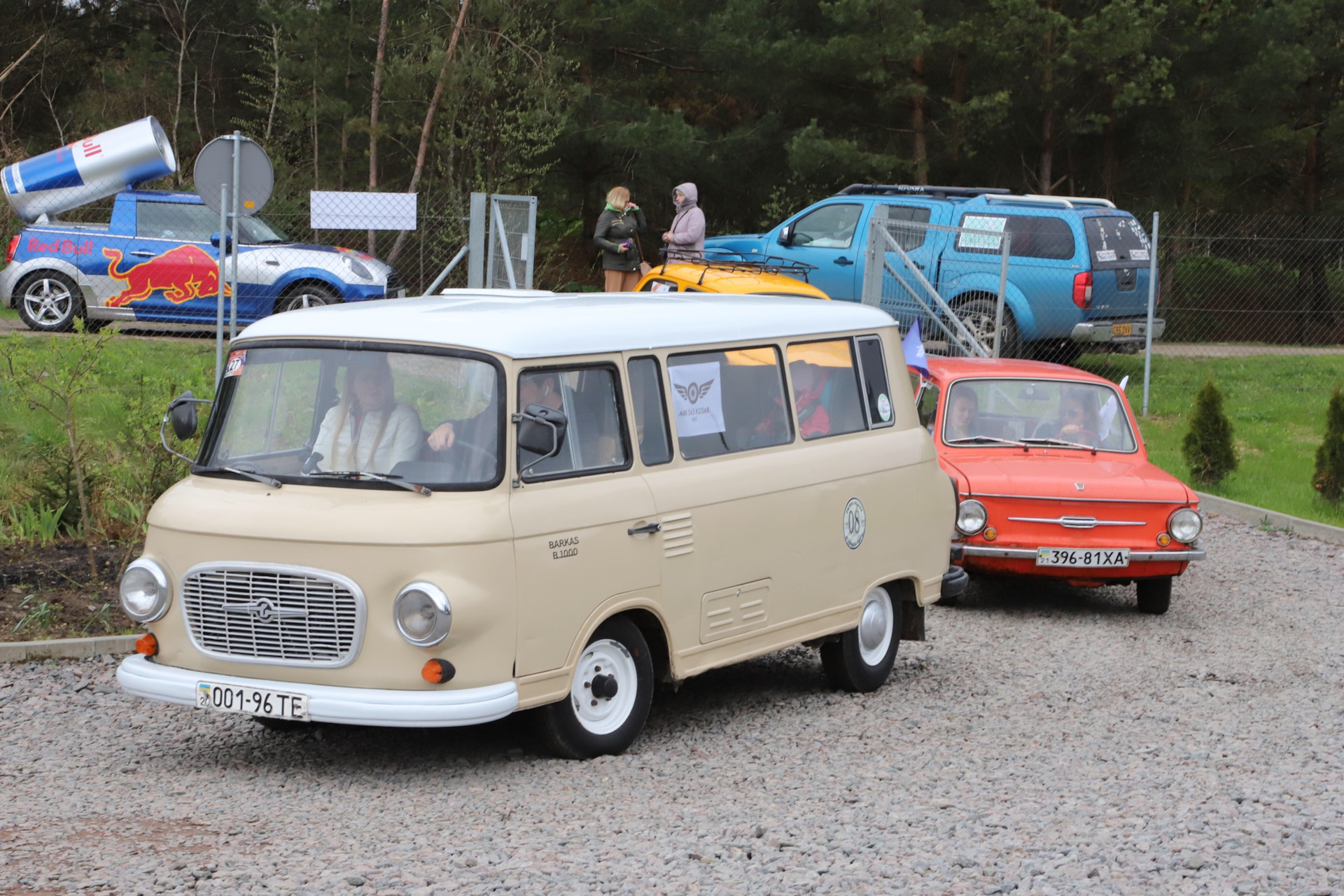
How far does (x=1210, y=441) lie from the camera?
1594 cm

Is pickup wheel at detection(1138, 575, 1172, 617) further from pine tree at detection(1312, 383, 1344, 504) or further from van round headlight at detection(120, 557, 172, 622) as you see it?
van round headlight at detection(120, 557, 172, 622)

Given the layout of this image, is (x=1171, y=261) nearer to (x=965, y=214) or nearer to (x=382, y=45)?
(x=965, y=214)

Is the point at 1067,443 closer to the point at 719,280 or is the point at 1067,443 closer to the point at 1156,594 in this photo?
the point at 1156,594

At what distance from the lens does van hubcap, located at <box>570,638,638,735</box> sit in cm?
697

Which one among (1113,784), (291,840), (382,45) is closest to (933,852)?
(1113,784)

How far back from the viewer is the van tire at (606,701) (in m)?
6.91

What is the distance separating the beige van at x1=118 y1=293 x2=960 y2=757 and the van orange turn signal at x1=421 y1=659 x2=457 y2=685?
0.01 m

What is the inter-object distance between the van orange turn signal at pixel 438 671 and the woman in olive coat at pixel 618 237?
40.7ft

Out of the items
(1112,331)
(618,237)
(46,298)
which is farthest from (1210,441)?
(46,298)

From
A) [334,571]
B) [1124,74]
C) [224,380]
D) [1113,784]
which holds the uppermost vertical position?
[1124,74]

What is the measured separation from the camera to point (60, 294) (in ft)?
65.0

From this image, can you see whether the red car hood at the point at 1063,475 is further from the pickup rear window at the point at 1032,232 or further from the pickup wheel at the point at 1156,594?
the pickup rear window at the point at 1032,232

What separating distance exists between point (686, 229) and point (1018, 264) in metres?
4.31

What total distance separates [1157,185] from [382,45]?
15123 millimetres
